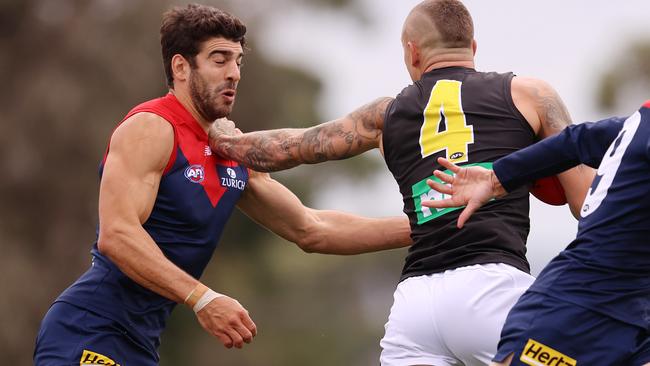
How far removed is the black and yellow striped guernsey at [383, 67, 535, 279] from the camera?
21.7 feet

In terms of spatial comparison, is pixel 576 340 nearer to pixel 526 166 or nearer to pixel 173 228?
pixel 526 166

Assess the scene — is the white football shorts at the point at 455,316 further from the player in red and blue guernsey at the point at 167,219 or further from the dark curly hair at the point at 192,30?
the dark curly hair at the point at 192,30

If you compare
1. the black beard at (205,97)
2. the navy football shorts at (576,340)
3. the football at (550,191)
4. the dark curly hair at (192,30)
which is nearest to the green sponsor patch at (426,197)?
the football at (550,191)

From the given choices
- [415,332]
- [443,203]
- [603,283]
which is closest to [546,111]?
[443,203]

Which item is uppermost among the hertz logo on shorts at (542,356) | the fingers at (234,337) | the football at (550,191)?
the football at (550,191)

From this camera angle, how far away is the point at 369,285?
31484mm

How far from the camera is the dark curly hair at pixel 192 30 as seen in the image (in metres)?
7.97

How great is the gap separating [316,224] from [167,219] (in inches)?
53.2

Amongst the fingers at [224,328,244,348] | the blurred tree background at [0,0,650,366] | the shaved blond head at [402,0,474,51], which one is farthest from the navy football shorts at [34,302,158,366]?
the blurred tree background at [0,0,650,366]

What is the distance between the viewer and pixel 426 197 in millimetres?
6734

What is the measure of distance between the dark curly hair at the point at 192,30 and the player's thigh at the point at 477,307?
2.38 metres

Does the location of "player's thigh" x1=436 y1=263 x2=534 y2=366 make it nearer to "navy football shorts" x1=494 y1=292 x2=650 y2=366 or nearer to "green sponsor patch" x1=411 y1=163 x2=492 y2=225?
"green sponsor patch" x1=411 y1=163 x2=492 y2=225

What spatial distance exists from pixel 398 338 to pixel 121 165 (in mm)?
1914

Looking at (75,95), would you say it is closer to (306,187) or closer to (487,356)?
(306,187)
